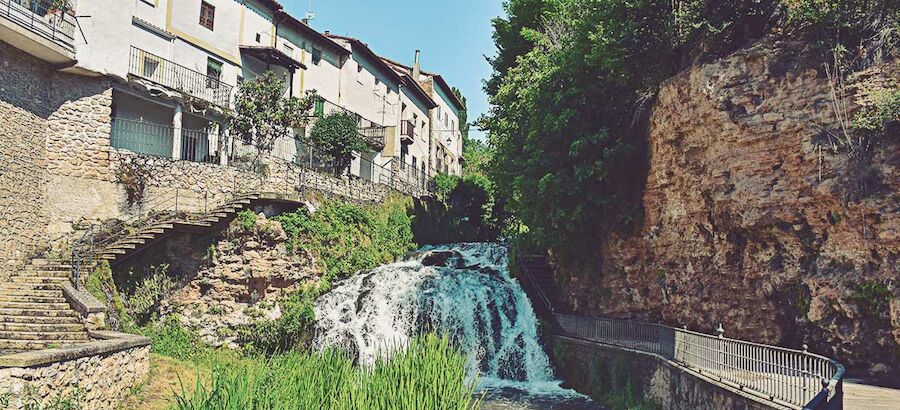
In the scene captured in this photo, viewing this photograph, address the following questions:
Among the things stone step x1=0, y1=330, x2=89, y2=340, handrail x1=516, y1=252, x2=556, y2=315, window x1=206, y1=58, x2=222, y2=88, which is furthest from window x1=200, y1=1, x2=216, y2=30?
Answer: handrail x1=516, y1=252, x2=556, y2=315

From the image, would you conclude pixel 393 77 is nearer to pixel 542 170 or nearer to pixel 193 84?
pixel 193 84

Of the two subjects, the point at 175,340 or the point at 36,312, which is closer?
the point at 36,312

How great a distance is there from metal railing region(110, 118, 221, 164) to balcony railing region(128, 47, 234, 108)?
1516 millimetres

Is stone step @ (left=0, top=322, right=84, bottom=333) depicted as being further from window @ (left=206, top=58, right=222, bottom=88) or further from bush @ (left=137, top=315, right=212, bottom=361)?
window @ (left=206, top=58, right=222, bottom=88)

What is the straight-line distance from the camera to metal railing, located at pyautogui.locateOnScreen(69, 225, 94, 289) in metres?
17.8

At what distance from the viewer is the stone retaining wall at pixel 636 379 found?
37.7 feet

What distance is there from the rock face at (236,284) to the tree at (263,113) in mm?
4246

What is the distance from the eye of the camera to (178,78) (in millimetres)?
24297

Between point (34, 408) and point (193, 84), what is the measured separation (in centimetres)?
1634

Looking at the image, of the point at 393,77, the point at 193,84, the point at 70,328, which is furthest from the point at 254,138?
the point at 393,77

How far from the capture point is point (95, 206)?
815 inches

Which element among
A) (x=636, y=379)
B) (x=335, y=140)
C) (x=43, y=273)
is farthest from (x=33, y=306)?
(x=335, y=140)

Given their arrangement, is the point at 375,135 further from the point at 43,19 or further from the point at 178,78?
the point at 43,19

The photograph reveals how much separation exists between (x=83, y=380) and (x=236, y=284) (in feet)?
29.0
